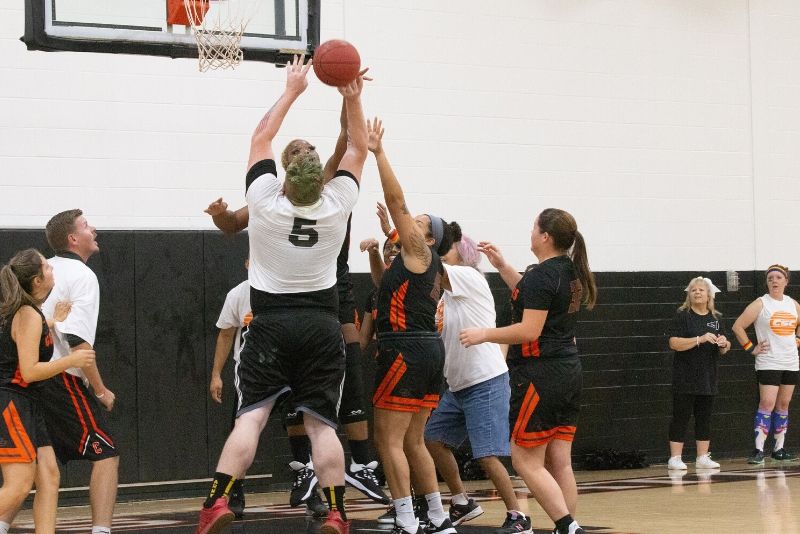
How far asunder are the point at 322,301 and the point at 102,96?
534cm

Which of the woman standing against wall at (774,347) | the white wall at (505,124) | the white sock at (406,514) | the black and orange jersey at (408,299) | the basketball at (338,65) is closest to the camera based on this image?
the basketball at (338,65)

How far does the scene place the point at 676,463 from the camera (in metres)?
12.1

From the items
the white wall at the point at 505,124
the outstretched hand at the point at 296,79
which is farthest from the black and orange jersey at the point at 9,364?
the white wall at the point at 505,124

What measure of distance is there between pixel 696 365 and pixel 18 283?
7.93 m

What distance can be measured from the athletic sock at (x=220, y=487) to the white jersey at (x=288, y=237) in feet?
2.99

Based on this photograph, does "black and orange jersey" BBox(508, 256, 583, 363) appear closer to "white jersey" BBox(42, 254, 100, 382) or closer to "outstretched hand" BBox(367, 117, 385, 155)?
"outstretched hand" BBox(367, 117, 385, 155)

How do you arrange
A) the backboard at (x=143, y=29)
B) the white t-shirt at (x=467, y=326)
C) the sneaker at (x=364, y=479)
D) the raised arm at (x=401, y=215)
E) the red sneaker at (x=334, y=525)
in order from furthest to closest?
the sneaker at (x=364, y=479) < the backboard at (x=143, y=29) < the white t-shirt at (x=467, y=326) < the raised arm at (x=401, y=215) < the red sneaker at (x=334, y=525)

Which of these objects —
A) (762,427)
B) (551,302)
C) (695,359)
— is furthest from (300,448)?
(762,427)

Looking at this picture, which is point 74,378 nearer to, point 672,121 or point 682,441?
point 682,441

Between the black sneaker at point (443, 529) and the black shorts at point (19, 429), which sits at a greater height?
the black shorts at point (19, 429)

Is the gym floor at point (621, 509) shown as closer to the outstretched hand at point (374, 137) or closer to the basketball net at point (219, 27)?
the outstretched hand at point (374, 137)

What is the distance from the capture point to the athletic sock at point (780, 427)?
41.7 feet

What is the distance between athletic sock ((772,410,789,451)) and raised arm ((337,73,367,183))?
26.5 ft

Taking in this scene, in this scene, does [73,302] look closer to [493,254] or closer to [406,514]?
[406,514]
